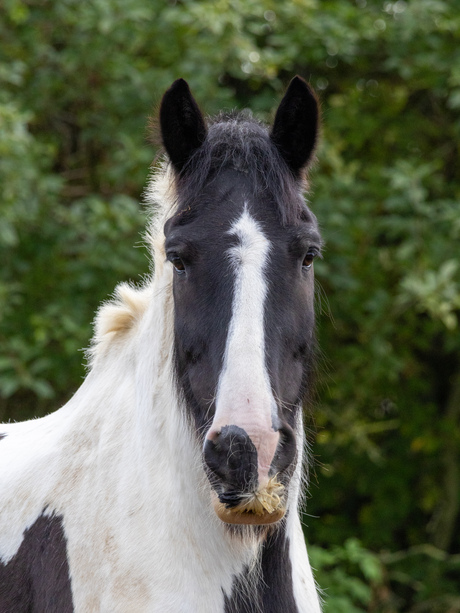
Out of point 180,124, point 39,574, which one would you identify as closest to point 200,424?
point 39,574

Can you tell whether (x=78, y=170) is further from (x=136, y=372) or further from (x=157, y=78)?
(x=136, y=372)

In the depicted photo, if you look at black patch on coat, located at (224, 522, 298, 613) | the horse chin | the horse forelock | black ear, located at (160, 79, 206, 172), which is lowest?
black patch on coat, located at (224, 522, 298, 613)

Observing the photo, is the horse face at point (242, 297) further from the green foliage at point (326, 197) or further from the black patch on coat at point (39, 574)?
the green foliage at point (326, 197)

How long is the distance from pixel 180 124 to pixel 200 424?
928 millimetres

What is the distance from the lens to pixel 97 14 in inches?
199

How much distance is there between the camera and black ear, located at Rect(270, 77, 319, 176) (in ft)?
7.38

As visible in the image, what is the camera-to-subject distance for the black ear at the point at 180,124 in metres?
2.22

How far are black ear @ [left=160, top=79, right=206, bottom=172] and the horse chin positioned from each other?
1.05 metres

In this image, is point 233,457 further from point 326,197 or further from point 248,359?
point 326,197

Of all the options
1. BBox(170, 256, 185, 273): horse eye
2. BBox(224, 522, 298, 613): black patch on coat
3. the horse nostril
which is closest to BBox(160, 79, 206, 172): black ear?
BBox(170, 256, 185, 273): horse eye

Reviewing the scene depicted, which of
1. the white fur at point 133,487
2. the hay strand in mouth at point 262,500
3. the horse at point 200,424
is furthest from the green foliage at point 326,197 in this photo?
the hay strand in mouth at point 262,500

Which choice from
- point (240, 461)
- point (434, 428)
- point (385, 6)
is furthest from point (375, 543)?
point (240, 461)

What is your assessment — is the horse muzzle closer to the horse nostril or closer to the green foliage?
the horse nostril

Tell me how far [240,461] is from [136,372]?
742 mm
